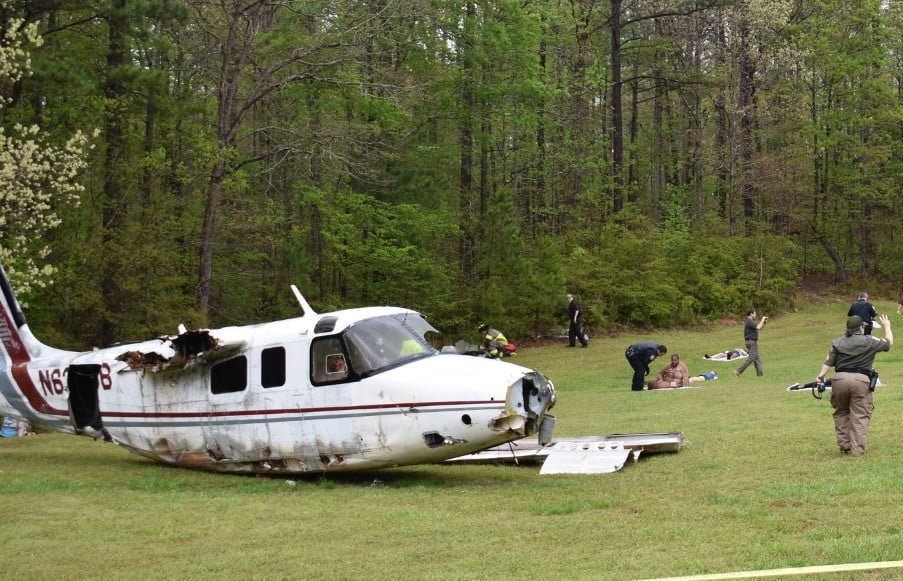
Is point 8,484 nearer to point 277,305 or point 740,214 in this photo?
point 277,305

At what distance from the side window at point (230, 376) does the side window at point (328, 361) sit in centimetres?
126

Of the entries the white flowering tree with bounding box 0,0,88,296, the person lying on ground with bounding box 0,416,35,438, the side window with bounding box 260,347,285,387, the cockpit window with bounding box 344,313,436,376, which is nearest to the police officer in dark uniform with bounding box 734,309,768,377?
the cockpit window with bounding box 344,313,436,376

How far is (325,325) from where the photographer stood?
14.0m

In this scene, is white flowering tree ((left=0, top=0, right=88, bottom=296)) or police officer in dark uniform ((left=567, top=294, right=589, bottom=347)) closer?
white flowering tree ((left=0, top=0, right=88, bottom=296))

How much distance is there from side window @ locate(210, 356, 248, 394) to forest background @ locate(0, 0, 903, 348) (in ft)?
30.9

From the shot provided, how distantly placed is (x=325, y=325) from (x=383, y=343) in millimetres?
892

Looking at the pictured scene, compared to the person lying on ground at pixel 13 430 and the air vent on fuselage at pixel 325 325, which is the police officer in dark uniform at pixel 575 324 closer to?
the person lying on ground at pixel 13 430

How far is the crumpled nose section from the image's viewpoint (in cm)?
1243

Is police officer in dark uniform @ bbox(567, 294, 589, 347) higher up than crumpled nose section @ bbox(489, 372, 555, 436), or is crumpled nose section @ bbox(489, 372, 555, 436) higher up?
crumpled nose section @ bbox(489, 372, 555, 436)

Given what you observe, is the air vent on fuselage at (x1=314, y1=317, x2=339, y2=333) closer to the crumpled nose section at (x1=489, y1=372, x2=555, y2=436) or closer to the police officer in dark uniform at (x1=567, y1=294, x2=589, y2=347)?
the crumpled nose section at (x1=489, y1=372, x2=555, y2=436)

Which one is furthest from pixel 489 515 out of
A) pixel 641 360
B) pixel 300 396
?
pixel 641 360

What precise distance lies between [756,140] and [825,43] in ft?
25.0

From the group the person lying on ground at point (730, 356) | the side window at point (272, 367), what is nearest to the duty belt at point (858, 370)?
the side window at point (272, 367)

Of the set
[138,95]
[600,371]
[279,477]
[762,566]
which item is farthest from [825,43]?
[762,566]
